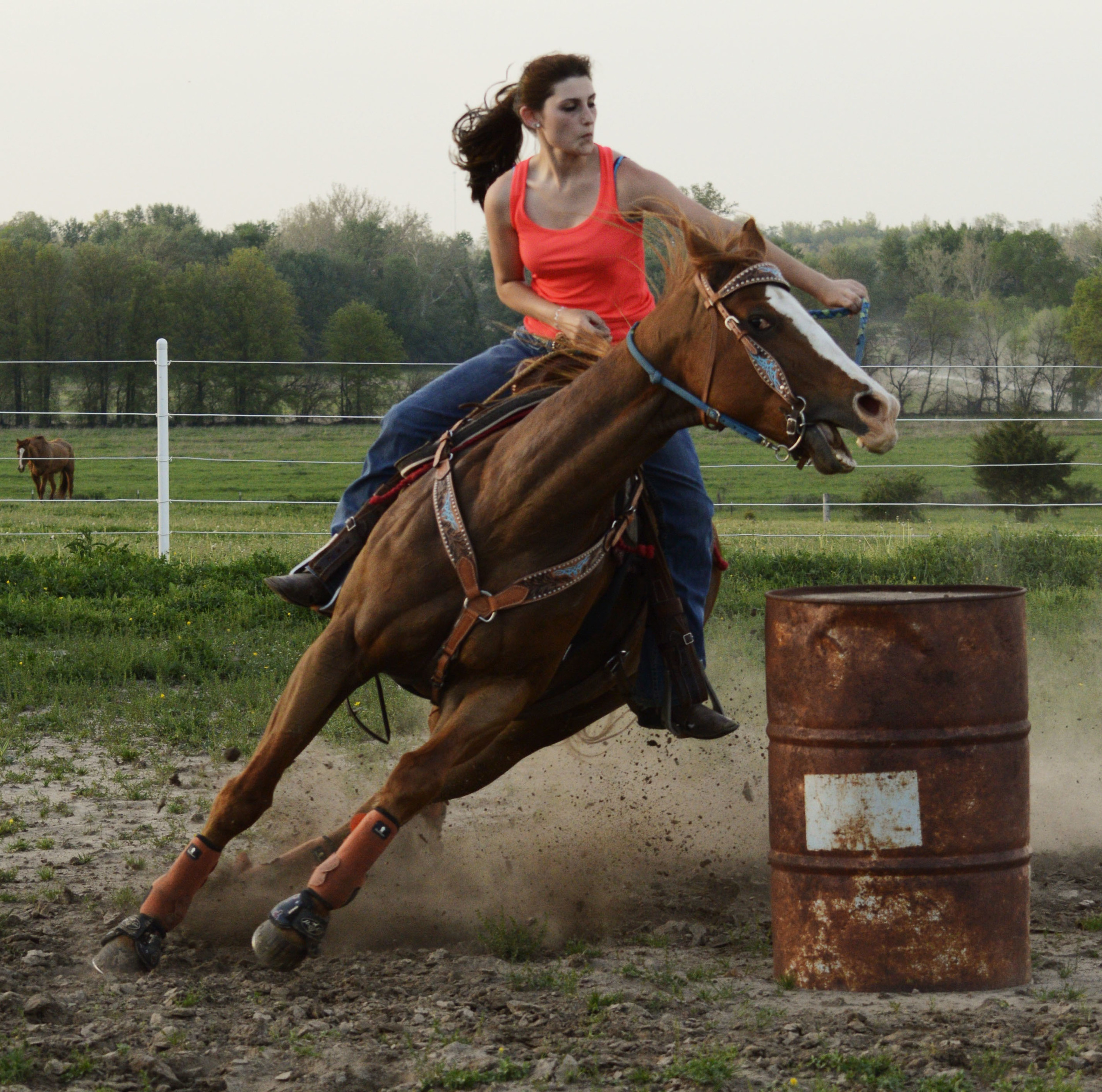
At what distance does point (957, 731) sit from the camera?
3.64 metres

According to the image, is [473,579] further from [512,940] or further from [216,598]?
[216,598]

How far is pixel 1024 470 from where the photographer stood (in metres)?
23.4

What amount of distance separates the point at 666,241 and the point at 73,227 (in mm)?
53687

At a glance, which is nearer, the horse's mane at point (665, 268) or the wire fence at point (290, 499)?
the horse's mane at point (665, 268)

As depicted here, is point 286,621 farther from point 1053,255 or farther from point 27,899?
point 1053,255

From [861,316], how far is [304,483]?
72.6ft

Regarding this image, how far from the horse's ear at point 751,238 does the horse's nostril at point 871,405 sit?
561 millimetres

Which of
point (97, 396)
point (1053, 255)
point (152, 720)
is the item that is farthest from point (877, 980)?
point (1053, 255)

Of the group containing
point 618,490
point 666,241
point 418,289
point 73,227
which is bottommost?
point 618,490

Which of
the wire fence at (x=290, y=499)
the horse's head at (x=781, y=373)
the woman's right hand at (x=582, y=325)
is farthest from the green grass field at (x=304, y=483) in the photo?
the horse's head at (x=781, y=373)

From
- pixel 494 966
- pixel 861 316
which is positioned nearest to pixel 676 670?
pixel 494 966

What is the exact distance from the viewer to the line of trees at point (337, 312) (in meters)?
25.5

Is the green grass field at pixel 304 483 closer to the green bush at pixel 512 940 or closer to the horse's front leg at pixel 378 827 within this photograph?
the green bush at pixel 512 940

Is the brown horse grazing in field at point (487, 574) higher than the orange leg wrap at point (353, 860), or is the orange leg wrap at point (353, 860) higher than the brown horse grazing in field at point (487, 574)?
the brown horse grazing in field at point (487, 574)
